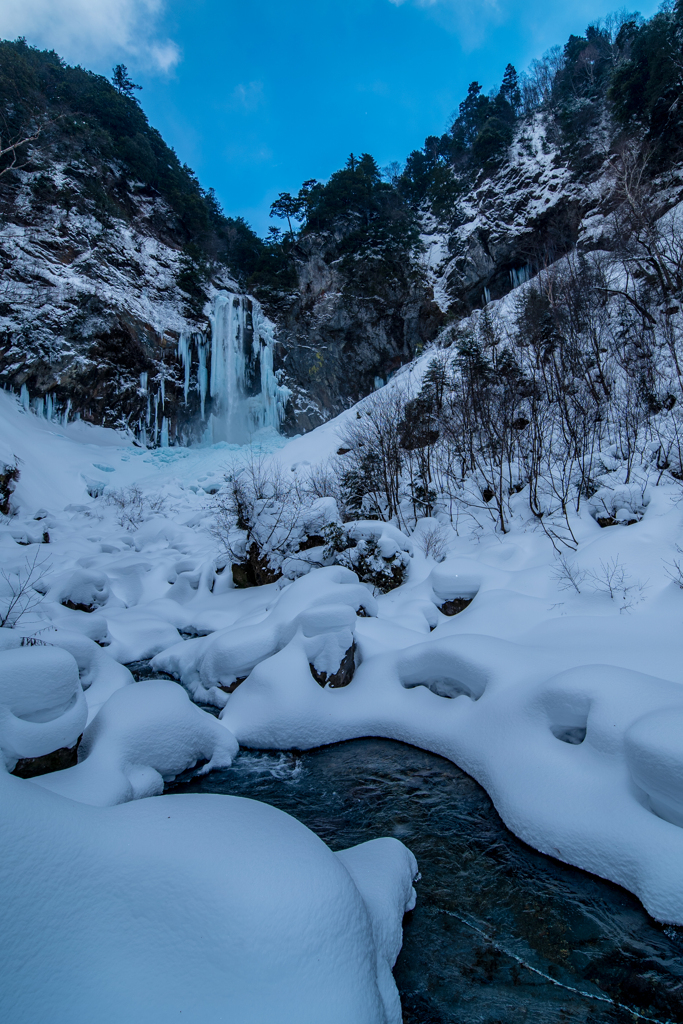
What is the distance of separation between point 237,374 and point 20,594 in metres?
25.6

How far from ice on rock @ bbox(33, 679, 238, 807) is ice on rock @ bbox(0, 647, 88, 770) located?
0.97 feet

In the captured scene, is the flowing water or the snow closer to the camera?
the snow

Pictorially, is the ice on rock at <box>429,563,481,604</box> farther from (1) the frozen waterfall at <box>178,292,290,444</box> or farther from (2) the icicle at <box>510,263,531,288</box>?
(2) the icicle at <box>510,263,531,288</box>

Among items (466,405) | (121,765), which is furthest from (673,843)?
(466,405)

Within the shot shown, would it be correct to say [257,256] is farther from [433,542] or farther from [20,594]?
[20,594]

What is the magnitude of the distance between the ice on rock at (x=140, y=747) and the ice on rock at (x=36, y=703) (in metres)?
0.30

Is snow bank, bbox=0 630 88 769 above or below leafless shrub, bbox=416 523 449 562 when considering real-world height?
below

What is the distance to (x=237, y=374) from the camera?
3006 centimetres

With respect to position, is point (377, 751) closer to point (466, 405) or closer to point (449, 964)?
point (449, 964)

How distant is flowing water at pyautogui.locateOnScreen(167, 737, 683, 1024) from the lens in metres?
2.42

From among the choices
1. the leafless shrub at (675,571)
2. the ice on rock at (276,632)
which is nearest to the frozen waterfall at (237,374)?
the ice on rock at (276,632)

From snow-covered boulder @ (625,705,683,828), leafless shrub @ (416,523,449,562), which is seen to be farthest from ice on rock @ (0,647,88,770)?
leafless shrub @ (416,523,449,562)

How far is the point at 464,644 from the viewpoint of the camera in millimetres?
5395

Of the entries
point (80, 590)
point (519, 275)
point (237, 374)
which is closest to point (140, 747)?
point (80, 590)
